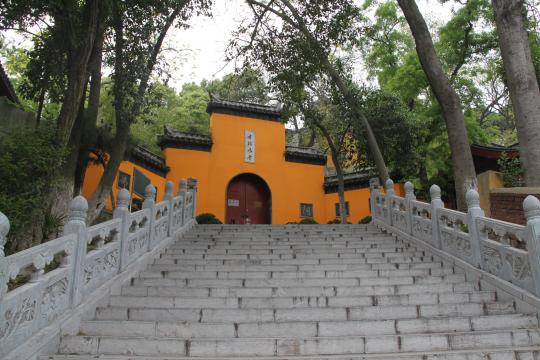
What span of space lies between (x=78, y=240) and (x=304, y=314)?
2.41 metres

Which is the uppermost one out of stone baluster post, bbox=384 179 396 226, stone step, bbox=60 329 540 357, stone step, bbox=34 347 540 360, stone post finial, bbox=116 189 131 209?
stone baluster post, bbox=384 179 396 226

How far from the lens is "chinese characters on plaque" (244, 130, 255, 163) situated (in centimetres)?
1501

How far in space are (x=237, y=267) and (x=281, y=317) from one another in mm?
1882

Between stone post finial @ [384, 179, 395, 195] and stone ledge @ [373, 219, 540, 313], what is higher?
stone post finial @ [384, 179, 395, 195]

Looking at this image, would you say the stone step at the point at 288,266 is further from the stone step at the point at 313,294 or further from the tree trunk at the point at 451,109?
the tree trunk at the point at 451,109

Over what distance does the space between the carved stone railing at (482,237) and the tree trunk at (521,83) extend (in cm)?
160

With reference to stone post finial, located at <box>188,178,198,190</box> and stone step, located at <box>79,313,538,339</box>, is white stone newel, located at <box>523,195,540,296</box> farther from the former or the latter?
stone post finial, located at <box>188,178,198,190</box>

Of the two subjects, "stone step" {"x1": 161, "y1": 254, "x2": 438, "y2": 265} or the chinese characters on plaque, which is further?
the chinese characters on plaque

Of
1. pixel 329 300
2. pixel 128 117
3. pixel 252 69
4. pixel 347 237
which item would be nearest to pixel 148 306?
pixel 329 300

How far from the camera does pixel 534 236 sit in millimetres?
4016

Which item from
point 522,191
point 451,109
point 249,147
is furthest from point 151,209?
point 249,147

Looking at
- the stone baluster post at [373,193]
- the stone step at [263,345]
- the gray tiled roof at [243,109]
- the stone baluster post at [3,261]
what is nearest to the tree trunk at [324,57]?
the stone baluster post at [373,193]

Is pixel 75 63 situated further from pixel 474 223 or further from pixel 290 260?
pixel 474 223

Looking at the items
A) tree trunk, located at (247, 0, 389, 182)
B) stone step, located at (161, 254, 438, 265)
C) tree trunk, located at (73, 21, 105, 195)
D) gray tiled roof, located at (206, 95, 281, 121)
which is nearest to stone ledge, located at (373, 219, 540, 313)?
stone step, located at (161, 254, 438, 265)
